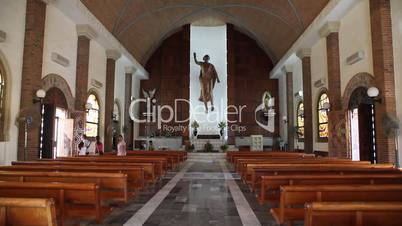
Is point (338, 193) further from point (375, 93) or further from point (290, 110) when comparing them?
point (290, 110)

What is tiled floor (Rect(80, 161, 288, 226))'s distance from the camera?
3.57 meters

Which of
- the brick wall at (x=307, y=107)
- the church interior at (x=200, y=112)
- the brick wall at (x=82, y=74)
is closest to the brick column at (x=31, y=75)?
the church interior at (x=200, y=112)

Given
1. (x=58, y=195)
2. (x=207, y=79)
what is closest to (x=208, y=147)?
(x=207, y=79)

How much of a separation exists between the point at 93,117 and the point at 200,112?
7954 millimetres

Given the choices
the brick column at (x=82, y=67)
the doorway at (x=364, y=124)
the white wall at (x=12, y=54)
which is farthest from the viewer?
the brick column at (x=82, y=67)

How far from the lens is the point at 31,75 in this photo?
8.16m

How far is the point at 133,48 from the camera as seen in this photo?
54.8 ft

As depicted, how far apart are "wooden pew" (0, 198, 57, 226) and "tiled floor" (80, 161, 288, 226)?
62.7 inches

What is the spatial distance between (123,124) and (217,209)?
530 inches

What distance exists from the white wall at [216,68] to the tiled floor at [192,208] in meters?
13.1

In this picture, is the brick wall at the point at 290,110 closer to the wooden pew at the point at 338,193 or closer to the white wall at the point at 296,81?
the white wall at the point at 296,81

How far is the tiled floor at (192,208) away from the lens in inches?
141

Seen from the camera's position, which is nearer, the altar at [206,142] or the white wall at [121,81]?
the white wall at [121,81]

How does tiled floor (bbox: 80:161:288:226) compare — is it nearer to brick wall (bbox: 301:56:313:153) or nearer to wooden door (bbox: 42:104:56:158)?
wooden door (bbox: 42:104:56:158)
